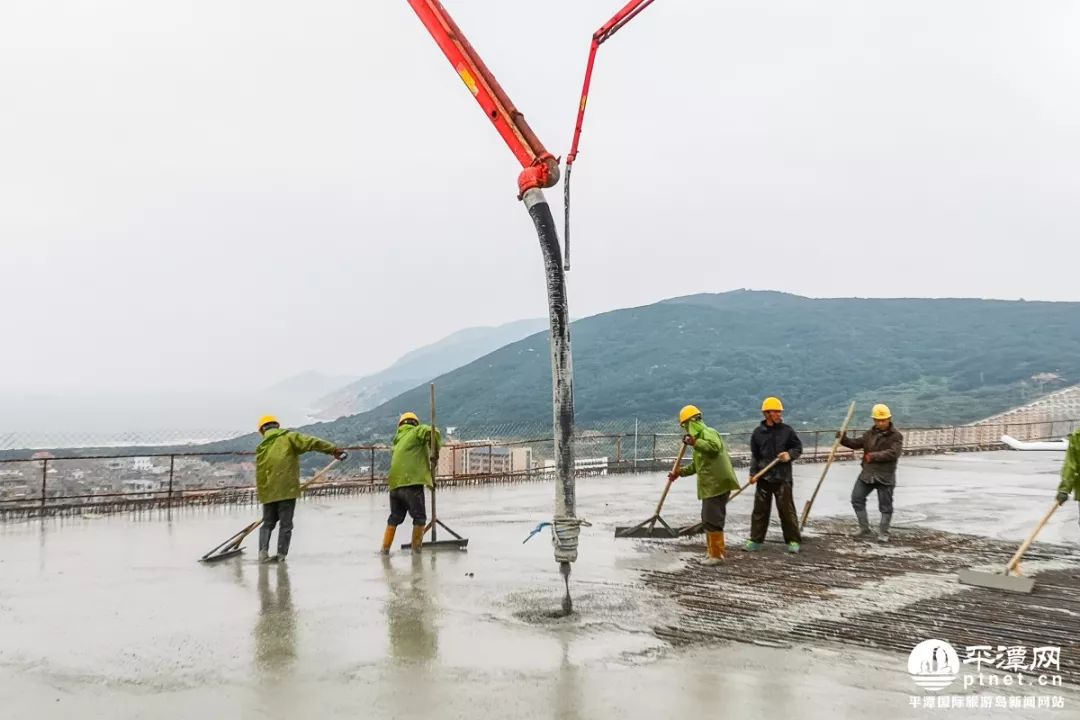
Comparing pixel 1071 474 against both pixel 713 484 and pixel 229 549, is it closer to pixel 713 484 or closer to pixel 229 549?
pixel 713 484

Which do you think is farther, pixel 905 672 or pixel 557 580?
pixel 557 580

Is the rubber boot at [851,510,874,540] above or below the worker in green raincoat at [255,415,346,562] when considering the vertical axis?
below

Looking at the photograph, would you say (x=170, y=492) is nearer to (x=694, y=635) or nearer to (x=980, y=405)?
(x=694, y=635)

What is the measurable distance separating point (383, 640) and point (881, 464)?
22.2 ft

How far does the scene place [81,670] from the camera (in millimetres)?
5230

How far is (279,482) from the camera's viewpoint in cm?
901

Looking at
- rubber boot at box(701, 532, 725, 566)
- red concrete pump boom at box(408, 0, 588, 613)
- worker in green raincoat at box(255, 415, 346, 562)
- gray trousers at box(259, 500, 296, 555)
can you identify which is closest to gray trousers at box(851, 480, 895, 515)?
rubber boot at box(701, 532, 725, 566)

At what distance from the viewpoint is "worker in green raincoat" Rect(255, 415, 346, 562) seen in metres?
9.02

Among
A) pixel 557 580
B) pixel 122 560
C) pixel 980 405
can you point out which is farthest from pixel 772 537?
pixel 980 405

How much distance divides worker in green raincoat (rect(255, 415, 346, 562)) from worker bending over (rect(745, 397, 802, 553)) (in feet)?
16.7

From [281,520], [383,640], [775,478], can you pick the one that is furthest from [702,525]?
[281,520]

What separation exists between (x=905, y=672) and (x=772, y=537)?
546cm

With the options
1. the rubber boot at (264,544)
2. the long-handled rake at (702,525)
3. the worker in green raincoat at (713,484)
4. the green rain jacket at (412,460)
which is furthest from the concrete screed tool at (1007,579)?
the rubber boot at (264,544)

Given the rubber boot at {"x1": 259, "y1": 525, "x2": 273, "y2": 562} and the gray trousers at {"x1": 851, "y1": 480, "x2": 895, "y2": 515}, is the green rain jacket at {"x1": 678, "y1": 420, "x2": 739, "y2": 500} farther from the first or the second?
the rubber boot at {"x1": 259, "y1": 525, "x2": 273, "y2": 562}
